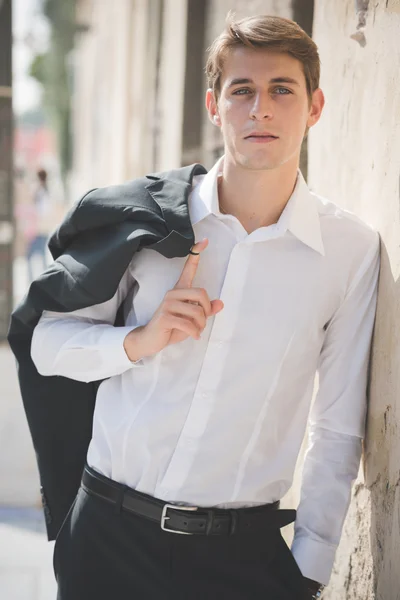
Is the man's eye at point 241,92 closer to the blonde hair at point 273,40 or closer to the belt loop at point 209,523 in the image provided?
the blonde hair at point 273,40

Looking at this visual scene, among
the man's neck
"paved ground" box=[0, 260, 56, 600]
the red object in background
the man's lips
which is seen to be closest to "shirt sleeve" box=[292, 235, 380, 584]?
the man's neck

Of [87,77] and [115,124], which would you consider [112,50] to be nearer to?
[115,124]

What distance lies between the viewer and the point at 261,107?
203 cm

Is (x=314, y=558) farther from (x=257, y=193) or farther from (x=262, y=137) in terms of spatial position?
(x=262, y=137)

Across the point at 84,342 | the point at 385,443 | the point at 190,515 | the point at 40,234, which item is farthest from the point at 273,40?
the point at 40,234

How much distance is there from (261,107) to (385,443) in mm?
826

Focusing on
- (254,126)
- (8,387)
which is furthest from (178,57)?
(254,126)

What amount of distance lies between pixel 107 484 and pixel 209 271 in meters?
0.56

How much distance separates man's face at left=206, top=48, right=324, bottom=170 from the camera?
2.04 metres

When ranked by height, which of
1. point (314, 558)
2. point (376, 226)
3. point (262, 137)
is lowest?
point (314, 558)

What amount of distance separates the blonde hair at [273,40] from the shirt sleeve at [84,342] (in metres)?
0.60

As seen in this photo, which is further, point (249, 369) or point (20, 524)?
point (20, 524)

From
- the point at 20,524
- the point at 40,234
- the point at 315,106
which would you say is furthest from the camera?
the point at 40,234

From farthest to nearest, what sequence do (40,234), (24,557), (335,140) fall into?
1. (40,234)
2. (24,557)
3. (335,140)
